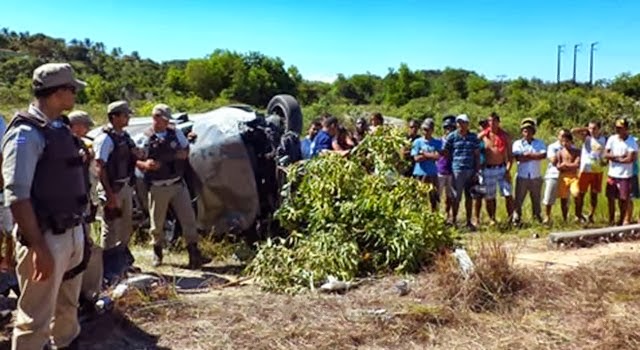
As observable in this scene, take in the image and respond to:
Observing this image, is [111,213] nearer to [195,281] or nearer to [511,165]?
[195,281]

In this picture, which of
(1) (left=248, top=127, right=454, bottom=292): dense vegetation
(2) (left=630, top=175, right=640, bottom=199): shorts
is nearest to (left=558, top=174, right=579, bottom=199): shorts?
(2) (left=630, top=175, right=640, bottom=199): shorts

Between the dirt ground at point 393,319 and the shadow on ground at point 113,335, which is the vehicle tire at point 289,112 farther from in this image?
the shadow on ground at point 113,335

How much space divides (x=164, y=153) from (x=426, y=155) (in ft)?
12.0

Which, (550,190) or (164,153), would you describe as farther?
(550,190)

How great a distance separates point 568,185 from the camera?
9477 mm

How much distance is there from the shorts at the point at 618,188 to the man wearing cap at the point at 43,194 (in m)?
7.17

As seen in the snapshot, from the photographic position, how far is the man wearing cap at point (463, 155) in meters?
9.16

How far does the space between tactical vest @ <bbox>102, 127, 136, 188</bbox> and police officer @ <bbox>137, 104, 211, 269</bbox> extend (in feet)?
1.64

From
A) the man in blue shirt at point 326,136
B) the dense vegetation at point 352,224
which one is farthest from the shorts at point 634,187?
the man in blue shirt at point 326,136

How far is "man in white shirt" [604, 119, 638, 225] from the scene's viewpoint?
8977 mm

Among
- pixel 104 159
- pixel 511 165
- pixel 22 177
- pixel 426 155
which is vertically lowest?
pixel 511 165

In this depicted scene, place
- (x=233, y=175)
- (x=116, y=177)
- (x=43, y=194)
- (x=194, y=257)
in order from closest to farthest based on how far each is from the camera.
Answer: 1. (x=43, y=194)
2. (x=116, y=177)
3. (x=194, y=257)
4. (x=233, y=175)

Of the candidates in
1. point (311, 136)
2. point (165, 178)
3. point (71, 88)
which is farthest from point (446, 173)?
point (71, 88)

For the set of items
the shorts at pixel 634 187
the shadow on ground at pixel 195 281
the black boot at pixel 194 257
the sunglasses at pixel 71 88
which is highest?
the sunglasses at pixel 71 88
